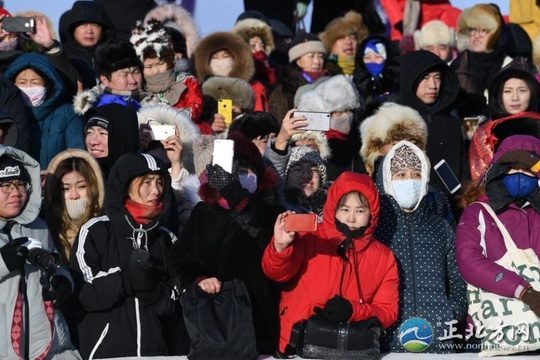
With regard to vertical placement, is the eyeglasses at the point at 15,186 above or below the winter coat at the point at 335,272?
above

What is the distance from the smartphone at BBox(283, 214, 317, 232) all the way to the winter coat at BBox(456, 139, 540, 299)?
1240mm

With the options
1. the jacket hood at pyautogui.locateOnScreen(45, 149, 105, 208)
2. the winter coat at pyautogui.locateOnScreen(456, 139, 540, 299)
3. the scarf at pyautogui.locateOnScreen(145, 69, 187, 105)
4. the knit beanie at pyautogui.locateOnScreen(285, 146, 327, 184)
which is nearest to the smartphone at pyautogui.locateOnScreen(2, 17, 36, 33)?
the scarf at pyautogui.locateOnScreen(145, 69, 187, 105)

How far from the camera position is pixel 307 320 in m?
7.30

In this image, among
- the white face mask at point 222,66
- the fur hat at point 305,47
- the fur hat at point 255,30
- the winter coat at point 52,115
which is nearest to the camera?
the winter coat at point 52,115

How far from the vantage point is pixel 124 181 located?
7.86 m

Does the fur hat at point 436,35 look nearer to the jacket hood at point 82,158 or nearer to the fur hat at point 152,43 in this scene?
the fur hat at point 152,43

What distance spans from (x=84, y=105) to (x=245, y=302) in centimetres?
277

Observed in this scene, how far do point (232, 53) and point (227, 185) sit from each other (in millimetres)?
4210

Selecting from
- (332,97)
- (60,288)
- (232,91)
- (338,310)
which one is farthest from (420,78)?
(60,288)

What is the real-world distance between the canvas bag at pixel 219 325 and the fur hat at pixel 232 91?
12.7ft

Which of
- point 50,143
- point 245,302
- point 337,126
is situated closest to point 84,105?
point 50,143

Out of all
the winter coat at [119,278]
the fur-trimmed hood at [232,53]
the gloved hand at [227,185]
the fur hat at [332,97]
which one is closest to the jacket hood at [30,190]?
the winter coat at [119,278]

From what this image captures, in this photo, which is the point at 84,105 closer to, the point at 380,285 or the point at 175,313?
the point at 175,313

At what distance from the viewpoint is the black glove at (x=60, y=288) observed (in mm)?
7352
